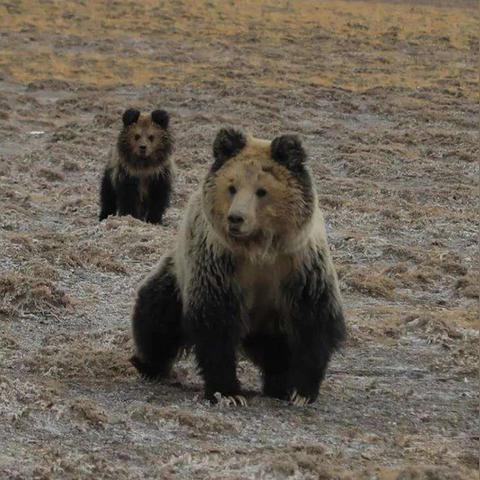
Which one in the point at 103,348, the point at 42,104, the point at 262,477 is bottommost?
the point at 42,104

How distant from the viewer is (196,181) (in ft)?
59.4

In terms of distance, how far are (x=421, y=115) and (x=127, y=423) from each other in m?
21.7

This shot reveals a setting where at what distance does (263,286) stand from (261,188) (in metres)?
0.63

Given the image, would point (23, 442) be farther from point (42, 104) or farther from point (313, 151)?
point (42, 104)

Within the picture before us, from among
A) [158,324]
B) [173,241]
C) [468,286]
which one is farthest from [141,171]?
[158,324]

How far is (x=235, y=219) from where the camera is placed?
5.99 m

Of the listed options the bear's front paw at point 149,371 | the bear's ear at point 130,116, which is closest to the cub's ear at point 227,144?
the bear's front paw at point 149,371

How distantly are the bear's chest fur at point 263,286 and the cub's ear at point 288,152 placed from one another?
21.0 inches

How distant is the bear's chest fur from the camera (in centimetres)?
643

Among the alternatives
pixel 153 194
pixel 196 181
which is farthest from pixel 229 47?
pixel 153 194

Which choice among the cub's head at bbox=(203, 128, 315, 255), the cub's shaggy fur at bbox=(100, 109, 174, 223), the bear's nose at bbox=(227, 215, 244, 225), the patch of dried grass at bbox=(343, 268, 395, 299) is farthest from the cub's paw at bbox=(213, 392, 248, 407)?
the cub's shaggy fur at bbox=(100, 109, 174, 223)

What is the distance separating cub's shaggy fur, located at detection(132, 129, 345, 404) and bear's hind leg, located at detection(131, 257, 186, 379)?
0.36 ft

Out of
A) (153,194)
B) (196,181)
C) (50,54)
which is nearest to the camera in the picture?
(153,194)

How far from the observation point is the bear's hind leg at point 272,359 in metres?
6.87
